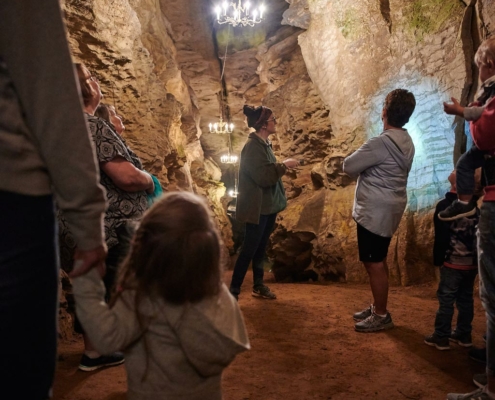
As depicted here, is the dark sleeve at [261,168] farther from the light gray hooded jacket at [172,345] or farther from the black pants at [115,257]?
the light gray hooded jacket at [172,345]

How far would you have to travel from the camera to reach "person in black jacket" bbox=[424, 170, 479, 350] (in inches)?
116

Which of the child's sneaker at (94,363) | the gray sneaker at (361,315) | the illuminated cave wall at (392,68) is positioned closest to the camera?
the child's sneaker at (94,363)

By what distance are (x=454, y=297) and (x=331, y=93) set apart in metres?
6.16

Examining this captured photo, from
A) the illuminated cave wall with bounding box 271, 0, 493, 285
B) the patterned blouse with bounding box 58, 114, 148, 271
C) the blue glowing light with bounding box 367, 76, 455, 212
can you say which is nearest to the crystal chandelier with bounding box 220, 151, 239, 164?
the illuminated cave wall with bounding box 271, 0, 493, 285

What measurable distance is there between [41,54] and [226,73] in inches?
595

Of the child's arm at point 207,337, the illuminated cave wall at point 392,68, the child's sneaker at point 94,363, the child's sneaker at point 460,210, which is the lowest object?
the child's sneaker at point 94,363

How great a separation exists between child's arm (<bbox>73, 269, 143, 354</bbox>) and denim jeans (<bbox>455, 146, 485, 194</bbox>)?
219 cm

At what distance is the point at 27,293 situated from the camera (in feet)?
3.45

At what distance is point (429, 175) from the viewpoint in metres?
5.76

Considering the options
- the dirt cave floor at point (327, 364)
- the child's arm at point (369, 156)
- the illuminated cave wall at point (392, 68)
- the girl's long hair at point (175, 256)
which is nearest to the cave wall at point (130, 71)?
the illuminated cave wall at point (392, 68)

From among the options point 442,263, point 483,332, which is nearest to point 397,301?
point 483,332

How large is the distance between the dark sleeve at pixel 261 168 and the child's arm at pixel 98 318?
10.2 ft

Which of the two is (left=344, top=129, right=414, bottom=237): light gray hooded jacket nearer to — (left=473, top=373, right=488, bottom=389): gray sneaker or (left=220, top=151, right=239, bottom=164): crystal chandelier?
(left=473, top=373, right=488, bottom=389): gray sneaker

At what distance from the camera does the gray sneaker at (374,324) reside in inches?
138
